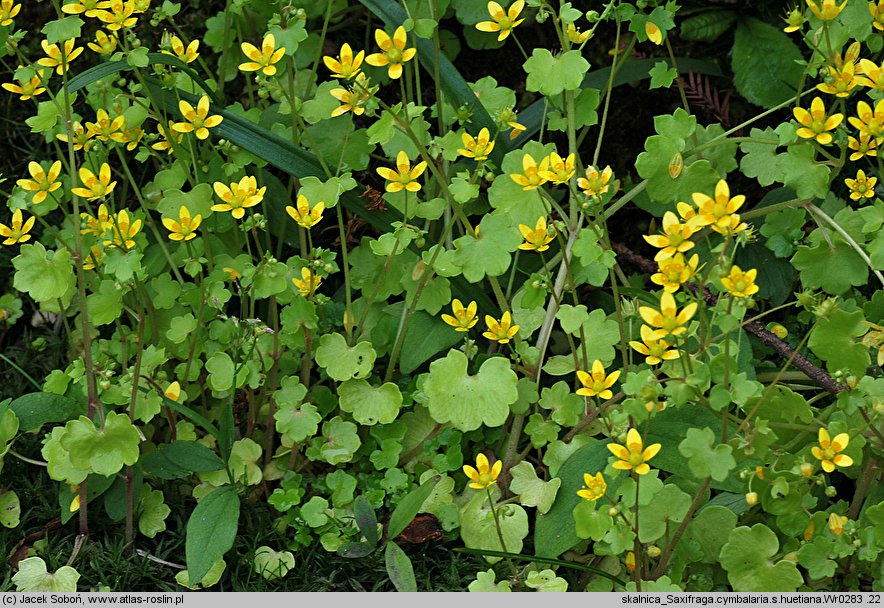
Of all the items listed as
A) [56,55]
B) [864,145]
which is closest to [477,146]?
[864,145]

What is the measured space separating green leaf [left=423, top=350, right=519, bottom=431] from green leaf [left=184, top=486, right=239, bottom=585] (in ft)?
1.11

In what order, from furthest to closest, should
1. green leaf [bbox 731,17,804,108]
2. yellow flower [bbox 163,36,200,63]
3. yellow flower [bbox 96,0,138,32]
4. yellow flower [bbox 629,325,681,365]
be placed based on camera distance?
green leaf [bbox 731,17,804,108]
yellow flower [bbox 163,36,200,63]
yellow flower [bbox 96,0,138,32]
yellow flower [bbox 629,325,681,365]

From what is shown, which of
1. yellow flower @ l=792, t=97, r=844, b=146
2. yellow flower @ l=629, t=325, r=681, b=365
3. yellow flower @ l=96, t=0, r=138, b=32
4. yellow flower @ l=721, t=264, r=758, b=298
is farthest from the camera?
yellow flower @ l=96, t=0, r=138, b=32

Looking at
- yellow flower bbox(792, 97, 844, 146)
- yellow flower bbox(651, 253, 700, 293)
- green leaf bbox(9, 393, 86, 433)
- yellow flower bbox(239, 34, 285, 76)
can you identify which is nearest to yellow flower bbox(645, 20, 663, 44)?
yellow flower bbox(792, 97, 844, 146)

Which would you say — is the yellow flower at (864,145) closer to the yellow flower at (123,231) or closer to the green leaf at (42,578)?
the yellow flower at (123,231)

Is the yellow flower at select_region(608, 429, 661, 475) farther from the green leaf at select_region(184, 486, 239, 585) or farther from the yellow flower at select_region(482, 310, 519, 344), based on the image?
the green leaf at select_region(184, 486, 239, 585)

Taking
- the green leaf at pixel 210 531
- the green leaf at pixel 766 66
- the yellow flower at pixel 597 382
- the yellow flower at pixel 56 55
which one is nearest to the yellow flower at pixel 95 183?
the yellow flower at pixel 56 55

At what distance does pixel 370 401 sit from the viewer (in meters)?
1.40

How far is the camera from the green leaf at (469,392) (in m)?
1.30

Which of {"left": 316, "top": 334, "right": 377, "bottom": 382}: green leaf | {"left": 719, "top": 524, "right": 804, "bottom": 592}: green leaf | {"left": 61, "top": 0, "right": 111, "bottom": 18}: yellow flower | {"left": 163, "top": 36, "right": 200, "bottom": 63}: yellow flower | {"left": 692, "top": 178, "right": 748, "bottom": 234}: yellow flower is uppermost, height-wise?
{"left": 61, "top": 0, "right": 111, "bottom": 18}: yellow flower

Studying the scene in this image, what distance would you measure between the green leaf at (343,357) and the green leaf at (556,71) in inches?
19.1

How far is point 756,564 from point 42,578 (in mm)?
1059

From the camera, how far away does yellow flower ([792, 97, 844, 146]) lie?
4.05 ft

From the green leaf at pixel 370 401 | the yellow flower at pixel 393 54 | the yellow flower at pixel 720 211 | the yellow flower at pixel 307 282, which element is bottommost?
the green leaf at pixel 370 401
